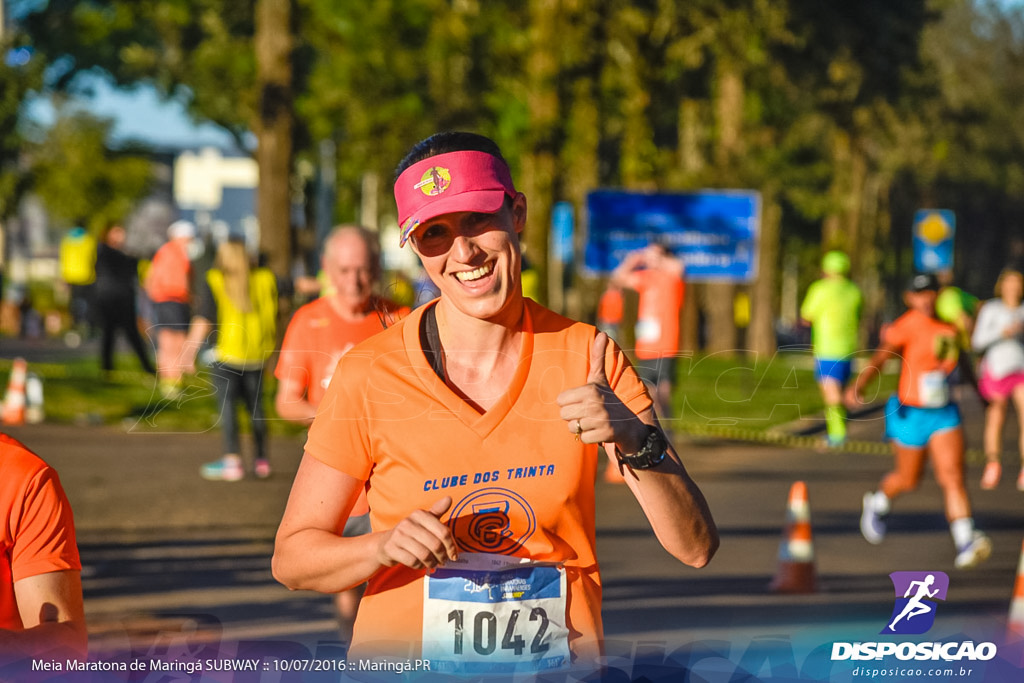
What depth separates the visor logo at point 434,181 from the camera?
290 centimetres

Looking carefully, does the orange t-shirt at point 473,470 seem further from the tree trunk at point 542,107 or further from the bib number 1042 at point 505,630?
the tree trunk at point 542,107

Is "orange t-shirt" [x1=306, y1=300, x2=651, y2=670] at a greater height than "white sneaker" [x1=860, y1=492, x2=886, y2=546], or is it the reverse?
"orange t-shirt" [x1=306, y1=300, x2=651, y2=670]

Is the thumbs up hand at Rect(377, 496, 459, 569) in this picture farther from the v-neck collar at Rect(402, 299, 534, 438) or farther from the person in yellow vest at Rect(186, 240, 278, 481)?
the person in yellow vest at Rect(186, 240, 278, 481)

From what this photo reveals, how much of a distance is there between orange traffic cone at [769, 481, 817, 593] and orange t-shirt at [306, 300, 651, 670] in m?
5.67

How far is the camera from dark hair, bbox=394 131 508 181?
2.94 metres

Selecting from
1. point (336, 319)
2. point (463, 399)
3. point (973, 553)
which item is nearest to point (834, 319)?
point (973, 553)

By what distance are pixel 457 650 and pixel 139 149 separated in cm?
7072

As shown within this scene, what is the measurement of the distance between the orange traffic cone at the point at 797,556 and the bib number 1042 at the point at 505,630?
5.72 meters

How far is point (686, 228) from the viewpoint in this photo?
2056 centimetres

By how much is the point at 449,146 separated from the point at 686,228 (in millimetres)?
17813

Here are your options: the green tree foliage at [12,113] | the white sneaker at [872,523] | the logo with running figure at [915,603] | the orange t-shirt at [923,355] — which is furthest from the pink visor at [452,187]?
the green tree foliage at [12,113]

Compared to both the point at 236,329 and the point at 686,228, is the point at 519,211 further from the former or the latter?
the point at 686,228

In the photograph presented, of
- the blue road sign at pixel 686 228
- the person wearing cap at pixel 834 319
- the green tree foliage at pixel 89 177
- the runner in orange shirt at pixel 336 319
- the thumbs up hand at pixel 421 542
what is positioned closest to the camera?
the thumbs up hand at pixel 421 542

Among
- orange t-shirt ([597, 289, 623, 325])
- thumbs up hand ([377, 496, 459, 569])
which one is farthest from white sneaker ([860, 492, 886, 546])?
orange t-shirt ([597, 289, 623, 325])
